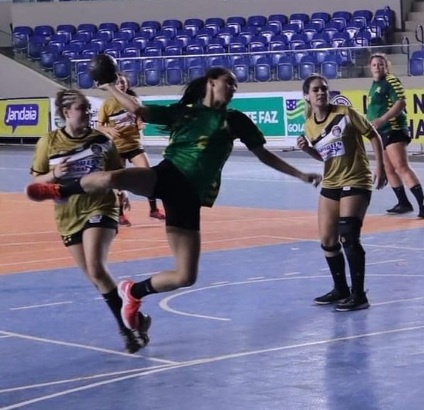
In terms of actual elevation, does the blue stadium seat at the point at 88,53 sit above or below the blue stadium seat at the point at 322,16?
below

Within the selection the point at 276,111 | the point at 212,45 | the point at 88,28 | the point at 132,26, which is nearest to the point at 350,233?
the point at 276,111

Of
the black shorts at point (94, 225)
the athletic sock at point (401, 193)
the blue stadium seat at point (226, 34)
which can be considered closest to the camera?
the black shorts at point (94, 225)

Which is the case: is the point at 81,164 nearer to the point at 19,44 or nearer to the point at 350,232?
the point at 350,232

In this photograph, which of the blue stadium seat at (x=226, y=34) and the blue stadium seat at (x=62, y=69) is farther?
the blue stadium seat at (x=226, y=34)

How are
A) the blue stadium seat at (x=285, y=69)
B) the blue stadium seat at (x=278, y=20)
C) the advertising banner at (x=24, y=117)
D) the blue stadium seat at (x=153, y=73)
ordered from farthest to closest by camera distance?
the blue stadium seat at (x=278, y=20) → the advertising banner at (x=24, y=117) → the blue stadium seat at (x=153, y=73) → the blue stadium seat at (x=285, y=69)

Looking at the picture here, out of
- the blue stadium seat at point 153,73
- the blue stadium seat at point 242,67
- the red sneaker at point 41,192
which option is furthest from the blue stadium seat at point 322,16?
the red sneaker at point 41,192

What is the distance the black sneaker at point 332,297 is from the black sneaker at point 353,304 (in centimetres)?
20

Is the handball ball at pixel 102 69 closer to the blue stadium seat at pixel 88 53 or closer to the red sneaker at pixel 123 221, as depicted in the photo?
the red sneaker at pixel 123 221

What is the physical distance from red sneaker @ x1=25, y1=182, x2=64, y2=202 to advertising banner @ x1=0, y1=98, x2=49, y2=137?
2228 cm

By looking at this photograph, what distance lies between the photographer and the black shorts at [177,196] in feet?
25.0

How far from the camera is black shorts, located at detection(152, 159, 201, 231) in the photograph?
7.62 metres

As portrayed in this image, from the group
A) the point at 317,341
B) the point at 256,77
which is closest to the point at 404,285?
the point at 317,341

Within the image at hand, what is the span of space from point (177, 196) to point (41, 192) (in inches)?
34.2

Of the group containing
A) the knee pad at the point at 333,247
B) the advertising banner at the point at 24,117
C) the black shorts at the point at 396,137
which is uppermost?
the knee pad at the point at 333,247
